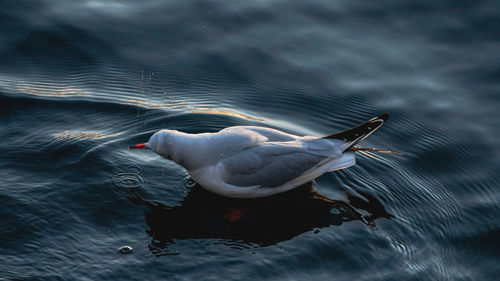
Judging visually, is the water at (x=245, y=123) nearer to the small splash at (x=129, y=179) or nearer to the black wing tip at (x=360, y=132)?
the small splash at (x=129, y=179)

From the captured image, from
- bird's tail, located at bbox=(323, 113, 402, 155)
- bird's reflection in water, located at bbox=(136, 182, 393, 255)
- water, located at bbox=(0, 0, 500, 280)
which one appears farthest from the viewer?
bird's tail, located at bbox=(323, 113, 402, 155)

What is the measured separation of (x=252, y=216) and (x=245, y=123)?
1833 millimetres

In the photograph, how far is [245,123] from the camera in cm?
915

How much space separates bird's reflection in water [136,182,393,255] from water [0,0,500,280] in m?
0.02

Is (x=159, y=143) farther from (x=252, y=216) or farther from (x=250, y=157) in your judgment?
(x=252, y=216)

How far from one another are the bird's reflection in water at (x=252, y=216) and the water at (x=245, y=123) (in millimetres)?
24

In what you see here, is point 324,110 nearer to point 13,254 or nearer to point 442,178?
point 442,178

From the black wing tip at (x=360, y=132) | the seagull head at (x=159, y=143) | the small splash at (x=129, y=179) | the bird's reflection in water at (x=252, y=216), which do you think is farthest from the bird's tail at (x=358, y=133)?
the small splash at (x=129, y=179)

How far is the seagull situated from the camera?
25.2 ft

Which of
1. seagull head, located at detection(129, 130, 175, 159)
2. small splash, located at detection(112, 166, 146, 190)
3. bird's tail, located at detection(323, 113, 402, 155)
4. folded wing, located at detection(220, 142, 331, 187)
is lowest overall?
small splash, located at detection(112, 166, 146, 190)

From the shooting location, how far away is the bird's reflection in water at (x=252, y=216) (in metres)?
7.20

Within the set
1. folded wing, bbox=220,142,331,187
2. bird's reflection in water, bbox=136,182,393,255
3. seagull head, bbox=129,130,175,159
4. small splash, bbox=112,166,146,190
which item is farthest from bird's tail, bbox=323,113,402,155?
small splash, bbox=112,166,146,190

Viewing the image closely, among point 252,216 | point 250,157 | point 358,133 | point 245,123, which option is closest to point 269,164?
point 250,157

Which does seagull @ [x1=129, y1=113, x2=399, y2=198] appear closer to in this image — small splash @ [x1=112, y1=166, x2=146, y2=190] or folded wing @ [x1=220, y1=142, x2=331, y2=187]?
folded wing @ [x1=220, y1=142, x2=331, y2=187]
